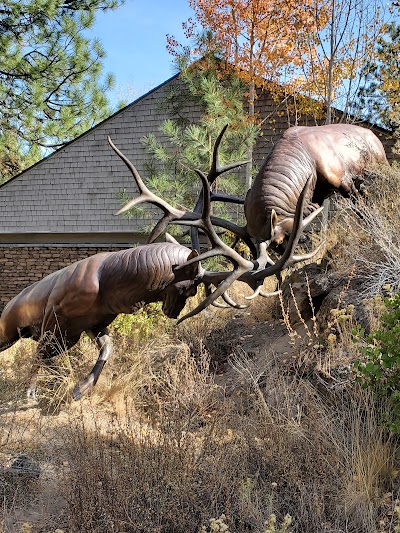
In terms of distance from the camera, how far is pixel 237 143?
38.8 feet

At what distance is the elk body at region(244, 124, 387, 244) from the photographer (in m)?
5.90

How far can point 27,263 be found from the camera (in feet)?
47.1

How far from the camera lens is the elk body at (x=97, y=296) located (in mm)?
4285

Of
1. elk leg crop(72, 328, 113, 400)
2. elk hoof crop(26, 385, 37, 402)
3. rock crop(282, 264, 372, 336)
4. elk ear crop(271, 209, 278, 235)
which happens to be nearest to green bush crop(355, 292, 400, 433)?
rock crop(282, 264, 372, 336)

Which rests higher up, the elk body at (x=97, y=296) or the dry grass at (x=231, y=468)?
the elk body at (x=97, y=296)

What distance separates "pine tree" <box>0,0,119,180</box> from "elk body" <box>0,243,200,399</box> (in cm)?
1147

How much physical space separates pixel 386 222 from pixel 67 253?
9835mm

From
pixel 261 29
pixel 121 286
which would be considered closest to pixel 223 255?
pixel 121 286

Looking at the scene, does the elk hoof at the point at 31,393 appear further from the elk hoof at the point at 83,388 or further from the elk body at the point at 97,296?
the elk hoof at the point at 83,388

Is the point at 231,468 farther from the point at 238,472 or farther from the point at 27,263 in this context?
the point at 27,263

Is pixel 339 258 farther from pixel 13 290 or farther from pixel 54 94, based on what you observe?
pixel 54 94

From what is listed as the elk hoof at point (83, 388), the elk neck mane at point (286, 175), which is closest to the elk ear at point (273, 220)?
the elk neck mane at point (286, 175)

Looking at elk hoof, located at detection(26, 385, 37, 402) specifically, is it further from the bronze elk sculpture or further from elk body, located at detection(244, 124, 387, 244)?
elk body, located at detection(244, 124, 387, 244)

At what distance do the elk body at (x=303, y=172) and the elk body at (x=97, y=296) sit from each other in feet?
4.72
